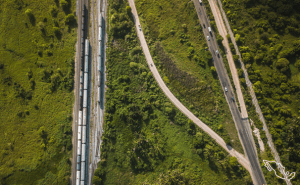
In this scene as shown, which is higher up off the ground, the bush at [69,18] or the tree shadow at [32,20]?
the tree shadow at [32,20]

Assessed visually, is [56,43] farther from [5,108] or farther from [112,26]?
[5,108]

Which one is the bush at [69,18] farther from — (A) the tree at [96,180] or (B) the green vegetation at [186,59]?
(A) the tree at [96,180]

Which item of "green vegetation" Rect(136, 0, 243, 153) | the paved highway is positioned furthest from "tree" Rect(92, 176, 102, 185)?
the paved highway

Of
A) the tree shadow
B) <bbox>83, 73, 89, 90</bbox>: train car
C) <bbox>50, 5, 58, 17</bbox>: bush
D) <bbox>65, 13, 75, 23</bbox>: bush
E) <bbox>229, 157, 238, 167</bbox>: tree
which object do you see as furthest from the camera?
the tree shadow

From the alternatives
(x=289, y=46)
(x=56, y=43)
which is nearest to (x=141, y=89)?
(x=56, y=43)

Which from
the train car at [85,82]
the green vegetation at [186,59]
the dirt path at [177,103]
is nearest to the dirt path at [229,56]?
the green vegetation at [186,59]

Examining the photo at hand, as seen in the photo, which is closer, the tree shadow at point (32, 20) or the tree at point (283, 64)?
the tree at point (283, 64)

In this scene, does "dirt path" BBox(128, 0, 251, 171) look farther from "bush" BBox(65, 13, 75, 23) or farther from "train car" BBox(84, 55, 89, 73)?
"bush" BBox(65, 13, 75, 23)

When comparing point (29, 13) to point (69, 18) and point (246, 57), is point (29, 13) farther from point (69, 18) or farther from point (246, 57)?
point (246, 57)
